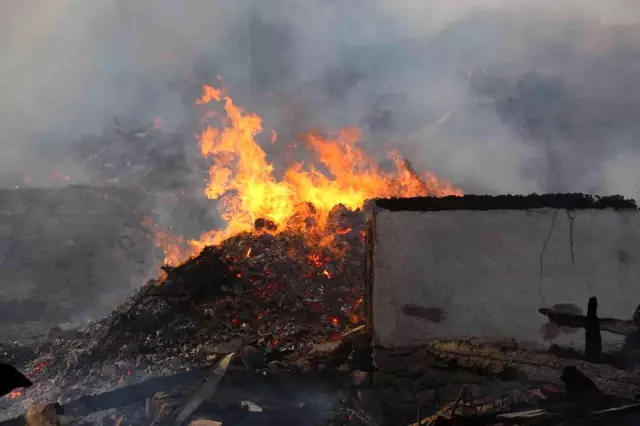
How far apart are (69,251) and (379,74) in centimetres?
840

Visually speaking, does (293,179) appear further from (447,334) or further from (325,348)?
(447,334)

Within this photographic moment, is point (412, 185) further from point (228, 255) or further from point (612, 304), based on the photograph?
point (612, 304)

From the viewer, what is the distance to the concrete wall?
12.0 meters

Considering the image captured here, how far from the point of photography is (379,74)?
11484 mm

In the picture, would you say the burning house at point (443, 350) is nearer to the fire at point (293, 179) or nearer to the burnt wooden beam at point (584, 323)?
the burnt wooden beam at point (584, 323)

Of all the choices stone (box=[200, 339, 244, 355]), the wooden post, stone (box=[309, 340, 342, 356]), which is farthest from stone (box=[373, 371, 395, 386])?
stone (box=[200, 339, 244, 355])

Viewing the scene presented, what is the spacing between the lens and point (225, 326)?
889 cm

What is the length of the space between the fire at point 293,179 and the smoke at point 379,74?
0.33 m

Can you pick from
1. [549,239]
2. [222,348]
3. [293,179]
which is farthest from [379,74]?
[222,348]

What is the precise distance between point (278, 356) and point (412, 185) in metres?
5.10

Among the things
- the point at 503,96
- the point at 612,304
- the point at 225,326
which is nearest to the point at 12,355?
the point at 225,326

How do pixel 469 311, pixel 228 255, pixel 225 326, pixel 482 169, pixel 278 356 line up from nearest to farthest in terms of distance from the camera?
pixel 469 311
pixel 278 356
pixel 225 326
pixel 228 255
pixel 482 169

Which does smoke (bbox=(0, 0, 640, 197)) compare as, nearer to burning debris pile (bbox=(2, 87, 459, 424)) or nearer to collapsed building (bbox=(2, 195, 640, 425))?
burning debris pile (bbox=(2, 87, 459, 424))

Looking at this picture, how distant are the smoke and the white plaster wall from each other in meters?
4.63
